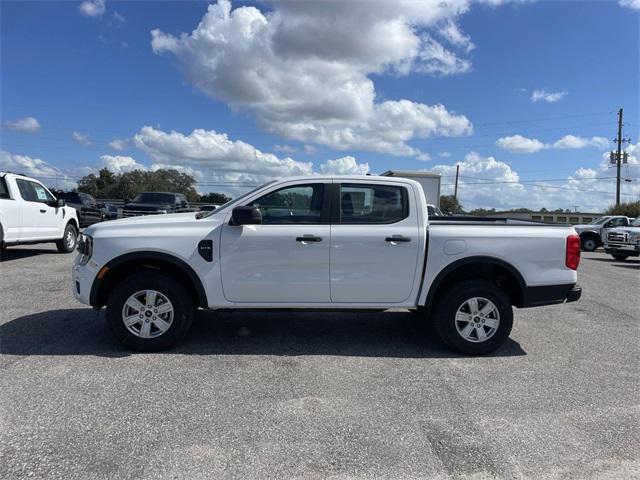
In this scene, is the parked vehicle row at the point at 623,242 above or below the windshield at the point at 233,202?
below

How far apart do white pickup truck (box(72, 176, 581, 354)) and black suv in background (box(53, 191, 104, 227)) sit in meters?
17.1

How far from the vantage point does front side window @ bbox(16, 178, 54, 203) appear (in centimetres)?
1045

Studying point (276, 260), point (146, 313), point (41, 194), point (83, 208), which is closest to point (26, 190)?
point (41, 194)

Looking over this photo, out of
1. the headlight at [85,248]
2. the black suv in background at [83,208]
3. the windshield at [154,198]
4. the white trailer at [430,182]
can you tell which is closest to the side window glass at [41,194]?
the headlight at [85,248]

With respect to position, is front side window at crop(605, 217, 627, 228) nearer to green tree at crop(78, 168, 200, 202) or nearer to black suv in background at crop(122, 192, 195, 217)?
black suv in background at crop(122, 192, 195, 217)

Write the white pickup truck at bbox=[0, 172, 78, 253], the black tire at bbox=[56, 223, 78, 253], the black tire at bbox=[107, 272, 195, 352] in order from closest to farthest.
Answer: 1. the black tire at bbox=[107, 272, 195, 352]
2. the white pickup truck at bbox=[0, 172, 78, 253]
3. the black tire at bbox=[56, 223, 78, 253]

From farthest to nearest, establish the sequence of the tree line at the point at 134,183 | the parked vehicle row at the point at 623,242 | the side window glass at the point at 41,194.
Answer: the tree line at the point at 134,183, the parked vehicle row at the point at 623,242, the side window glass at the point at 41,194

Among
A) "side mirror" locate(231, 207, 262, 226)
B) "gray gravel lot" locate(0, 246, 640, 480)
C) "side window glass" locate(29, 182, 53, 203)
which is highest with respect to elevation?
"side window glass" locate(29, 182, 53, 203)

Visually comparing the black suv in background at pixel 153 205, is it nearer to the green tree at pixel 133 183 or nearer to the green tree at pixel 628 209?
the green tree at pixel 628 209

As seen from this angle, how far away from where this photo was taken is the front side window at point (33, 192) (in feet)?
34.3

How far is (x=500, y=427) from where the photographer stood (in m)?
3.43

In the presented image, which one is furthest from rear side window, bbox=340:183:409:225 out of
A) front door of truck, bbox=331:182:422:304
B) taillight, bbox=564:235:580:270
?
taillight, bbox=564:235:580:270

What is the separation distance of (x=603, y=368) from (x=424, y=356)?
177cm

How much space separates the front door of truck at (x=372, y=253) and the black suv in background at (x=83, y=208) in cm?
1804
